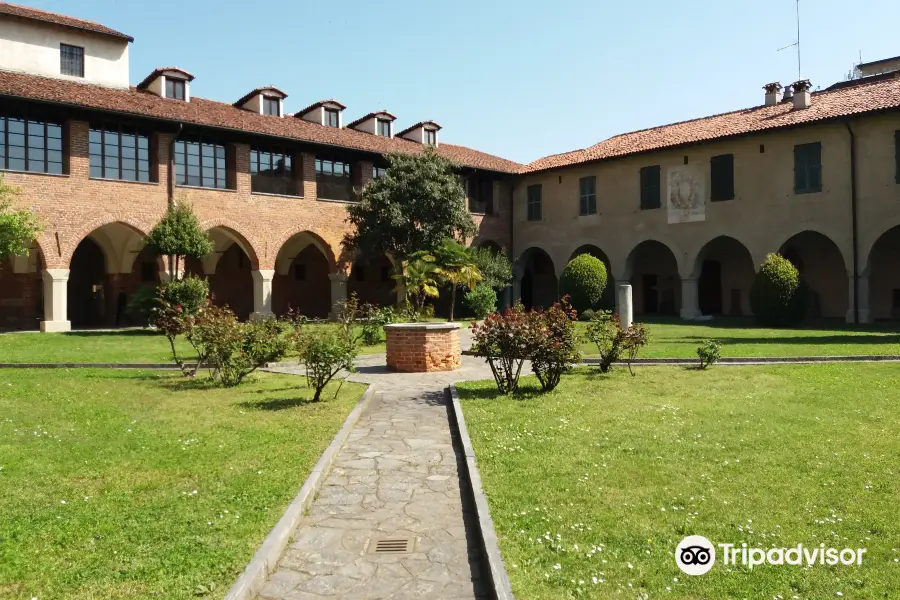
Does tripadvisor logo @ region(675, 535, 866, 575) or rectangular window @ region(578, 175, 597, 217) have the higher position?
rectangular window @ region(578, 175, 597, 217)

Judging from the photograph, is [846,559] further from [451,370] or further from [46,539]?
[451,370]

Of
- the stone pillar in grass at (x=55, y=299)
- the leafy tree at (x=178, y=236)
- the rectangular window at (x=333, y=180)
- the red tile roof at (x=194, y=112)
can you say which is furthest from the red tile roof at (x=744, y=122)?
the stone pillar in grass at (x=55, y=299)

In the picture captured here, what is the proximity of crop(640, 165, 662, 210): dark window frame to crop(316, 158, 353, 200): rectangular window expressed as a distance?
12564mm

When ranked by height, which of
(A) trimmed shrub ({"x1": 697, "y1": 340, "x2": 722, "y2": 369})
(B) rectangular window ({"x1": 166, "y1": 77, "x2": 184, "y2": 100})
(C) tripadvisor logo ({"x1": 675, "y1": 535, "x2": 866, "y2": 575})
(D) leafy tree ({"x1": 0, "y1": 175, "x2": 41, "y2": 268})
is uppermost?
(B) rectangular window ({"x1": 166, "y1": 77, "x2": 184, "y2": 100})

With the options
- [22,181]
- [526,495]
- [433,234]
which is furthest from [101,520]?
[433,234]

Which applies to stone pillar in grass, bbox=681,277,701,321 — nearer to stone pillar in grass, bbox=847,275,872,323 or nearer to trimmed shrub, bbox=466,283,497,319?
stone pillar in grass, bbox=847,275,872,323

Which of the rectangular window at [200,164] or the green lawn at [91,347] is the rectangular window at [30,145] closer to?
the rectangular window at [200,164]

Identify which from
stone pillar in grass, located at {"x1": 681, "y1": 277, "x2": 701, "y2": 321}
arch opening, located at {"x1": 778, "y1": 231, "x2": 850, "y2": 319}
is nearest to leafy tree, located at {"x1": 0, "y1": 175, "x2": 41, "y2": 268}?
stone pillar in grass, located at {"x1": 681, "y1": 277, "x2": 701, "y2": 321}

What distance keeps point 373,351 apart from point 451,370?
14.7ft

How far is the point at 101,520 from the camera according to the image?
4.77 metres

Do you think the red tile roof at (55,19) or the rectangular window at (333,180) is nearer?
the red tile roof at (55,19)

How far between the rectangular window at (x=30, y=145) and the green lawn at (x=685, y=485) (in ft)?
58.7

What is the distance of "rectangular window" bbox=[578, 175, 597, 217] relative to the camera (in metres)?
29.7

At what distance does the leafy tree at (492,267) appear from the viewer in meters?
27.6
